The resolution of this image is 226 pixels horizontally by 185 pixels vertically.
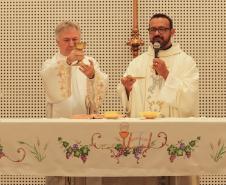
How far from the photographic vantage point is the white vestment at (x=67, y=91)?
15.6 feet

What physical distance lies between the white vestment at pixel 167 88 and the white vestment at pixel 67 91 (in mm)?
230

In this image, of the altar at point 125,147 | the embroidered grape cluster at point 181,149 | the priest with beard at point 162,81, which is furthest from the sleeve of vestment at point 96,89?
the embroidered grape cluster at point 181,149

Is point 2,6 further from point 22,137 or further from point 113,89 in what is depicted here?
point 22,137

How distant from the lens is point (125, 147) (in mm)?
3629

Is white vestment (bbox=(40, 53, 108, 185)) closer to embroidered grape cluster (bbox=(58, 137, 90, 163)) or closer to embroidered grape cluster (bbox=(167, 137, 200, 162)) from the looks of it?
embroidered grape cluster (bbox=(58, 137, 90, 163))

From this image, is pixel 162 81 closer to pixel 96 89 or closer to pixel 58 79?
pixel 96 89

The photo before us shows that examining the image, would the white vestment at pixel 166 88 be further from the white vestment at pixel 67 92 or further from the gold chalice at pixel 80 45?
the gold chalice at pixel 80 45

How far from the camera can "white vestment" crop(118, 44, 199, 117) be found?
4.62 meters

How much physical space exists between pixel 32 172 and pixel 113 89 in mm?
2819

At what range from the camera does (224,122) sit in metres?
3.62

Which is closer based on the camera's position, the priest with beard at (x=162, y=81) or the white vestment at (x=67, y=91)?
the priest with beard at (x=162, y=81)

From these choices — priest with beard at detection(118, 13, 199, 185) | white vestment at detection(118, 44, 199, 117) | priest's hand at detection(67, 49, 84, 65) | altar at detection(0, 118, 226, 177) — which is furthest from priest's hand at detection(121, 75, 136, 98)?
altar at detection(0, 118, 226, 177)

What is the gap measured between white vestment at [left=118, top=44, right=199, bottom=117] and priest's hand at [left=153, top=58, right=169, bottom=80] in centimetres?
5

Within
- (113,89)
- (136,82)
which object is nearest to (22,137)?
(136,82)
